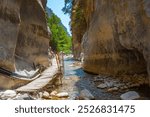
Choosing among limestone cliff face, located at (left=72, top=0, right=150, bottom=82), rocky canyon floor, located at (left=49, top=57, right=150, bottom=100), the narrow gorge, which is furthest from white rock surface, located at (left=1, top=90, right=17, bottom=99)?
limestone cliff face, located at (left=72, top=0, right=150, bottom=82)

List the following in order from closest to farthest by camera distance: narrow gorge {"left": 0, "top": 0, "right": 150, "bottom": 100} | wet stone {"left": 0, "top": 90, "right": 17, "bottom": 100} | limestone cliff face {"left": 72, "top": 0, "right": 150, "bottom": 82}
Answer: wet stone {"left": 0, "top": 90, "right": 17, "bottom": 100}
limestone cliff face {"left": 72, "top": 0, "right": 150, "bottom": 82}
narrow gorge {"left": 0, "top": 0, "right": 150, "bottom": 100}

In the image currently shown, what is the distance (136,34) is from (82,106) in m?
6.61

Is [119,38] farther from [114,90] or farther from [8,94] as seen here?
[8,94]

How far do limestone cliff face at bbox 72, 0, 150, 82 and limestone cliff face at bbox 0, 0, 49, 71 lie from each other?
151 inches

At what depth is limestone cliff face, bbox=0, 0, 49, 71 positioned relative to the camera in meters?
11.9

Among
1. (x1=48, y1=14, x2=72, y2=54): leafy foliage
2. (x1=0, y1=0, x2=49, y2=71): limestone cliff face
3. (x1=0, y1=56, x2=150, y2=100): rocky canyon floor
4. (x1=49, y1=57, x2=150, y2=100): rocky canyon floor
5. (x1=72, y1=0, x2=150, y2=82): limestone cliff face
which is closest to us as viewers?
(x1=0, y1=56, x2=150, y2=100): rocky canyon floor

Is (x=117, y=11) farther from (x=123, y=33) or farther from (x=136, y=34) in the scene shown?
(x=136, y=34)

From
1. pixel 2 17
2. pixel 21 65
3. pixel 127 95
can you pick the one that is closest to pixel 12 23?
pixel 2 17

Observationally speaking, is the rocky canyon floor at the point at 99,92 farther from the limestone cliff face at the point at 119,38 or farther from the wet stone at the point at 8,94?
the limestone cliff face at the point at 119,38

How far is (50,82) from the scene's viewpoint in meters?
13.9

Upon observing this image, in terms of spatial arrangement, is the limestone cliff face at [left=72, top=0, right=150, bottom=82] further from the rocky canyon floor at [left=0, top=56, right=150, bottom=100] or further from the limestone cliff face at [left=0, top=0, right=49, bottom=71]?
the limestone cliff face at [left=0, top=0, right=49, bottom=71]

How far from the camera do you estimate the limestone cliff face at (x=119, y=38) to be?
1071 centimetres

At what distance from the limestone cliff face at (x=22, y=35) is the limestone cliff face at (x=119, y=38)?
384cm

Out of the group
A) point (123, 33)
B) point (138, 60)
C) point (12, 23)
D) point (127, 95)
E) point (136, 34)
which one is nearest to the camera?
point (127, 95)
